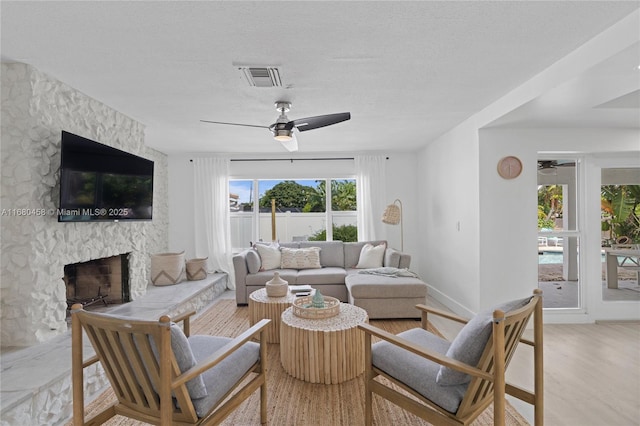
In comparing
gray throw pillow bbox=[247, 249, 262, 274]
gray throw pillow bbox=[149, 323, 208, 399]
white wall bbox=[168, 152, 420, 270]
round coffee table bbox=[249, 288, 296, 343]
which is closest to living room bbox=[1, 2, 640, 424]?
white wall bbox=[168, 152, 420, 270]

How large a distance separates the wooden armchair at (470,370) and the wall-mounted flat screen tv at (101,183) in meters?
2.62

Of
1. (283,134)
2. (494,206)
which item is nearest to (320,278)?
(283,134)

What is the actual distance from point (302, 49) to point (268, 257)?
330 cm

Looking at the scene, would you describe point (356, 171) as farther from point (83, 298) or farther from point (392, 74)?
point (83, 298)

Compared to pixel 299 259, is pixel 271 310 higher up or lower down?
lower down

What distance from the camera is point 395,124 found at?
400 cm

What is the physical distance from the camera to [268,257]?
486 cm

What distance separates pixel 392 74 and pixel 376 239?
3.47 metres

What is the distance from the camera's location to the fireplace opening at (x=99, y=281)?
3422 mm

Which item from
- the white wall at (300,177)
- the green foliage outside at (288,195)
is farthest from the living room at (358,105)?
the green foliage outside at (288,195)

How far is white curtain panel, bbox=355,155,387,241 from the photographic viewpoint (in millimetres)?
5648

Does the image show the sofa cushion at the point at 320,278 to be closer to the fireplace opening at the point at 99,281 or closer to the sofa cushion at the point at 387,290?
the sofa cushion at the point at 387,290

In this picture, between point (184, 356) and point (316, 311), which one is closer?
point (184, 356)

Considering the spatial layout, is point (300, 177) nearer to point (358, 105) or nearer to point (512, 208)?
→ point (358, 105)
